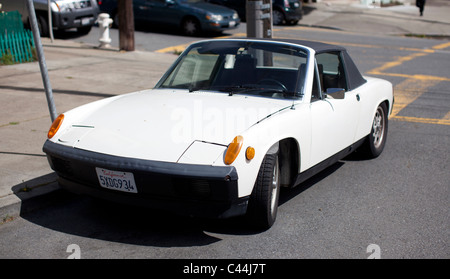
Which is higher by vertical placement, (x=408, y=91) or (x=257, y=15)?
(x=257, y=15)

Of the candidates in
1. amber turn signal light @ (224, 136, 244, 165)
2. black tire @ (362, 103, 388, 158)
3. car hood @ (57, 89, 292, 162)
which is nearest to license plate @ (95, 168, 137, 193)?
car hood @ (57, 89, 292, 162)

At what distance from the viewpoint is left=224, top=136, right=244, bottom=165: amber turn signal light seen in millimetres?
3965

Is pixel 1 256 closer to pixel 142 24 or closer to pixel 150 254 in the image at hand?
pixel 150 254

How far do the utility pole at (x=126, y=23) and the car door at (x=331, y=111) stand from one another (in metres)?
8.90

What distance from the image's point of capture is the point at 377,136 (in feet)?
22.5

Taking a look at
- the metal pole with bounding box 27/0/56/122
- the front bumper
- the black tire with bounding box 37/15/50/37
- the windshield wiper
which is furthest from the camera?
the black tire with bounding box 37/15/50/37

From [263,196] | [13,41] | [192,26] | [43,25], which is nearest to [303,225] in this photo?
[263,196]

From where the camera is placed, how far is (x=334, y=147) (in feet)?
17.9

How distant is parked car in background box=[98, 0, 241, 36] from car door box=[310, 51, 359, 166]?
12.4 m

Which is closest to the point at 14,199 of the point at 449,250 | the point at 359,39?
the point at 449,250

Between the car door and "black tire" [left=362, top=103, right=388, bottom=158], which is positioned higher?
the car door

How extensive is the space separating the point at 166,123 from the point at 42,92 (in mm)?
Answer: 5602

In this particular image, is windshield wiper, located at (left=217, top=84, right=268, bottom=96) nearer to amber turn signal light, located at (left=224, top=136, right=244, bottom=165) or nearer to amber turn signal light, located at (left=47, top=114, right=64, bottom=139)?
amber turn signal light, located at (left=224, top=136, right=244, bottom=165)

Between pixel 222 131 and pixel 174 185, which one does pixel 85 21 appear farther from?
pixel 174 185
